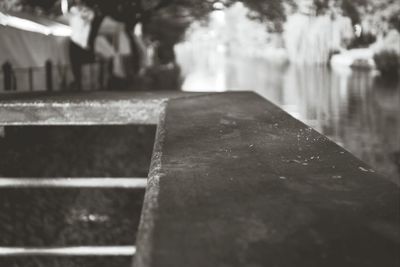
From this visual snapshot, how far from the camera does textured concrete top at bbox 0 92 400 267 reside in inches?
45.9

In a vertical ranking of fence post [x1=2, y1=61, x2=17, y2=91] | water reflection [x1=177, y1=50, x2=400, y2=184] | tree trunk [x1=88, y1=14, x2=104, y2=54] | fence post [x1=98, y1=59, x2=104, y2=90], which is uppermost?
tree trunk [x1=88, y1=14, x2=104, y2=54]

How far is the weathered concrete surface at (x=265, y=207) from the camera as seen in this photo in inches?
45.8

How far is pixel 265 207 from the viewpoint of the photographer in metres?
1.46

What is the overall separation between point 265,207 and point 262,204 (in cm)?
3

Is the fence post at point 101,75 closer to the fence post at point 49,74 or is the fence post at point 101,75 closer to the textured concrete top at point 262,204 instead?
the fence post at point 49,74

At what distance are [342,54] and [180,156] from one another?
153ft

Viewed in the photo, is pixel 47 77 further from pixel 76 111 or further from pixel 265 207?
pixel 265 207

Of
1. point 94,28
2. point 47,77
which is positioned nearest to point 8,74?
point 47,77

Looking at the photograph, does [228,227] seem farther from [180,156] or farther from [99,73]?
[99,73]

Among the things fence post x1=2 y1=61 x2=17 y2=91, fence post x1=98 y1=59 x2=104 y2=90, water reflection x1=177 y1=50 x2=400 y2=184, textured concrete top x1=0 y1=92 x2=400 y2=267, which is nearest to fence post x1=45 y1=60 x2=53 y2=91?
fence post x1=2 y1=61 x2=17 y2=91

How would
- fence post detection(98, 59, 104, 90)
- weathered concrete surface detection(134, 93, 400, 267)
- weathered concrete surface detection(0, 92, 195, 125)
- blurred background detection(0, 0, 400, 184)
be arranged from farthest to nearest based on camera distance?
fence post detection(98, 59, 104, 90) < blurred background detection(0, 0, 400, 184) < weathered concrete surface detection(0, 92, 195, 125) < weathered concrete surface detection(134, 93, 400, 267)

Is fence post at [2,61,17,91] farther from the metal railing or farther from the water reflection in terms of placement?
the water reflection

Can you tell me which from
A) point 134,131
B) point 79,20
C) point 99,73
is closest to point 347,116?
point 134,131

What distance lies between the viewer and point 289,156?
2.17 metres
